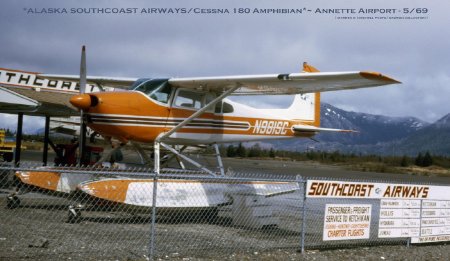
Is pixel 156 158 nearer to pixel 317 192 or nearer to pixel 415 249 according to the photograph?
pixel 317 192

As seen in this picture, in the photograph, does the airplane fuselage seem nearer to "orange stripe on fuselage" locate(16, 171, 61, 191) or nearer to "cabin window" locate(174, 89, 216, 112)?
"cabin window" locate(174, 89, 216, 112)

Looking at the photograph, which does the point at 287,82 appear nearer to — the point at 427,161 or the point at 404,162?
the point at 404,162

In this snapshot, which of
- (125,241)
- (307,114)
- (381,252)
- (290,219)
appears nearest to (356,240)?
(381,252)

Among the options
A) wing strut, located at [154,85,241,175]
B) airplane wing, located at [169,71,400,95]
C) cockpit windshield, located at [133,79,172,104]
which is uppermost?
airplane wing, located at [169,71,400,95]

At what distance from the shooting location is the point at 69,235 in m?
8.14

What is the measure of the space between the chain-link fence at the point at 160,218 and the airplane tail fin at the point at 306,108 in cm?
408

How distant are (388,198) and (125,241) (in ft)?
14.1

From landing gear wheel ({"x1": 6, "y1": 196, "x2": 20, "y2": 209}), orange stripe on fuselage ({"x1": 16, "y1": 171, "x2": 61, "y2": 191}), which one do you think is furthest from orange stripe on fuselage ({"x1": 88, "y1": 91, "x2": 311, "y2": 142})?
landing gear wheel ({"x1": 6, "y1": 196, "x2": 20, "y2": 209})

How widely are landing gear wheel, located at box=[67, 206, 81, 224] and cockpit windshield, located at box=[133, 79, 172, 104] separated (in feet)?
11.7

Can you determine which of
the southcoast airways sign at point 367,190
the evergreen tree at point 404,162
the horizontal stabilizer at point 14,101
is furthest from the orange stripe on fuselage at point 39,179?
the evergreen tree at point 404,162

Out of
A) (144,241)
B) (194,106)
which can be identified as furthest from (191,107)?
(144,241)

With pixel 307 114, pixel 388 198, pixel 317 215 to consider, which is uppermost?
pixel 307 114

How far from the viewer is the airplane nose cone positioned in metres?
10.9

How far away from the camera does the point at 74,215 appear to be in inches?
371
